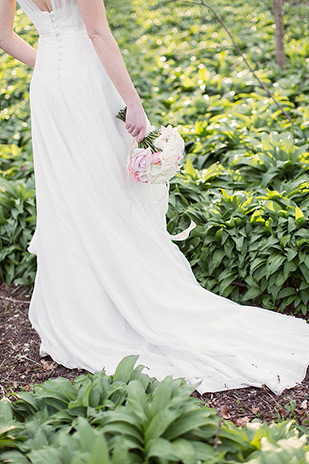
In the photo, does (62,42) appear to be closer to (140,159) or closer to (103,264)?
(140,159)

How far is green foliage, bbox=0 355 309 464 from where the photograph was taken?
2084 mm

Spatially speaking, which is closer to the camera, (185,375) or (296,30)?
(185,375)

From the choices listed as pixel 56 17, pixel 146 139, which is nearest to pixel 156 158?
pixel 146 139

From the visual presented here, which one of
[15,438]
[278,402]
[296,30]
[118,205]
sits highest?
[296,30]

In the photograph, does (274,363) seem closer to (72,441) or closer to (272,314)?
(272,314)

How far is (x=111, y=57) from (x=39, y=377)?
6.63ft

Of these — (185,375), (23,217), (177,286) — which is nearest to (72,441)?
(185,375)

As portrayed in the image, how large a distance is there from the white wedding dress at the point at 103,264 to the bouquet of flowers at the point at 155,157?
178 mm

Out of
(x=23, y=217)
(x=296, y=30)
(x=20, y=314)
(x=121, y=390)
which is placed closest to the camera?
(x=121, y=390)

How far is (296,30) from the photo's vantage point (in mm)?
8203

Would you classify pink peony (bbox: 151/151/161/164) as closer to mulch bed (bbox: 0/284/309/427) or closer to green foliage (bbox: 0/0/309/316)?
green foliage (bbox: 0/0/309/316)

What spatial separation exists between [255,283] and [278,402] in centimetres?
104

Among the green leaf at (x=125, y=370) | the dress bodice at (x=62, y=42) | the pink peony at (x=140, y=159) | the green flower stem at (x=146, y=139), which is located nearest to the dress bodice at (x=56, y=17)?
the dress bodice at (x=62, y=42)

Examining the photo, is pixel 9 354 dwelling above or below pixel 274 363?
above
